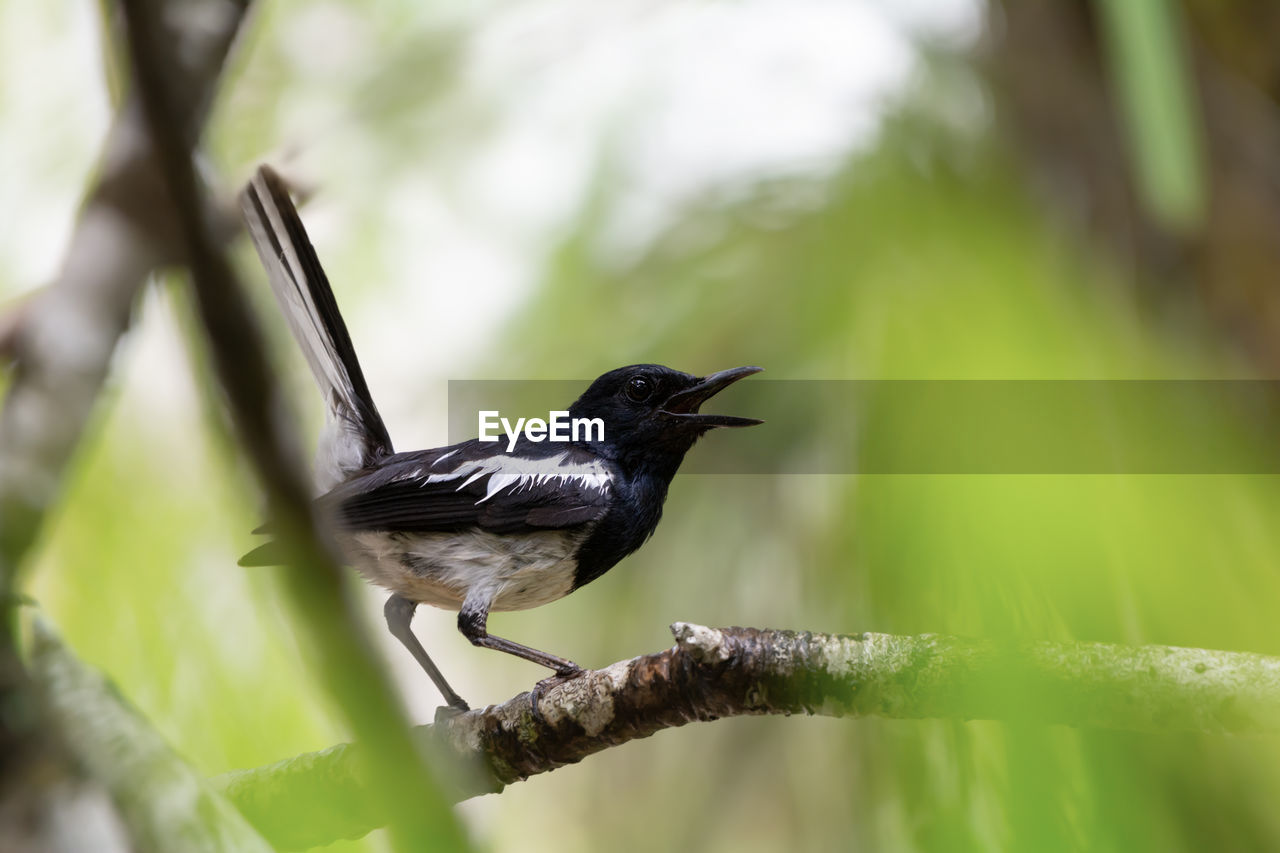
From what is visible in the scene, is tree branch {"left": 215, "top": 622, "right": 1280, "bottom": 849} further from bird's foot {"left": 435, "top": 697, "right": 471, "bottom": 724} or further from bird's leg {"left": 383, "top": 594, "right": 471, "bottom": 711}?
bird's leg {"left": 383, "top": 594, "right": 471, "bottom": 711}

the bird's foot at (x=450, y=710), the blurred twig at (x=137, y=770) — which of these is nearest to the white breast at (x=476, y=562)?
the bird's foot at (x=450, y=710)

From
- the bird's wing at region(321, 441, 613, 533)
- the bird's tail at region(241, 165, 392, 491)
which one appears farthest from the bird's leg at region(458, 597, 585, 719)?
the bird's tail at region(241, 165, 392, 491)

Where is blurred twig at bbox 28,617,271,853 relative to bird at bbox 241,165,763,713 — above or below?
below

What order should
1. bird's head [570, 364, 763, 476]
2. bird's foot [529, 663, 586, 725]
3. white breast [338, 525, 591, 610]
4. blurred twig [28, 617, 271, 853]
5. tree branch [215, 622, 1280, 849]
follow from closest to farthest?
1. blurred twig [28, 617, 271, 853]
2. tree branch [215, 622, 1280, 849]
3. bird's foot [529, 663, 586, 725]
4. white breast [338, 525, 591, 610]
5. bird's head [570, 364, 763, 476]

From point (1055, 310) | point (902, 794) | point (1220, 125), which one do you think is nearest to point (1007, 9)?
Result: point (1220, 125)

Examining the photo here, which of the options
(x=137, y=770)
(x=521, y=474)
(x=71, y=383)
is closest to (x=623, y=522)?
(x=521, y=474)

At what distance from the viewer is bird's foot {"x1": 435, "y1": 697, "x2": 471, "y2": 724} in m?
1.23

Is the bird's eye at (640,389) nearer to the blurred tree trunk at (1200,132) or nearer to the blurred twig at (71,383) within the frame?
the blurred twig at (71,383)

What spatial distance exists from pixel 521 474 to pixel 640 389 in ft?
0.74

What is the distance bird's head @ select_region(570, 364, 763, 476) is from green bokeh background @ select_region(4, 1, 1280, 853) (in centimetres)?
39

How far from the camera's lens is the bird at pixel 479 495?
1325mm

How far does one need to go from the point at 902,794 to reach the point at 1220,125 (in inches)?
72.5

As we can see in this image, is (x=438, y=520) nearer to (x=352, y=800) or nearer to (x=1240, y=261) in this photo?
(x=352, y=800)

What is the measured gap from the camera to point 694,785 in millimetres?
2230
